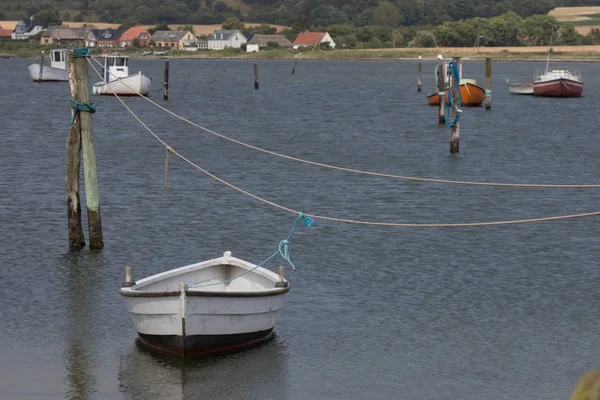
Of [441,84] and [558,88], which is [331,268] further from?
[558,88]

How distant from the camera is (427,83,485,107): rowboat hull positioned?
68750 millimetres

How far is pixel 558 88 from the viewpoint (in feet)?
269

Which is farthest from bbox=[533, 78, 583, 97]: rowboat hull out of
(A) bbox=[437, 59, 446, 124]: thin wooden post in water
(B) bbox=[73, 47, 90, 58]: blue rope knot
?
(B) bbox=[73, 47, 90, 58]: blue rope knot

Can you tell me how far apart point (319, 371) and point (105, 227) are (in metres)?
12.0

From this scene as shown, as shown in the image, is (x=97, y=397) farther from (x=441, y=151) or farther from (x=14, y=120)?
(x=14, y=120)

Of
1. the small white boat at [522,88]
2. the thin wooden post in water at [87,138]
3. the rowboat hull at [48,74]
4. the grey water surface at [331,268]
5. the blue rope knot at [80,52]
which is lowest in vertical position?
the grey water surface at [331,268]

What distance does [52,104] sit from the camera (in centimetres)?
7925

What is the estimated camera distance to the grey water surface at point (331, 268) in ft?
55.0

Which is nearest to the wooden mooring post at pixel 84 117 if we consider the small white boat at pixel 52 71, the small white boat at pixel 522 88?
the small white boat at pixel 522 88

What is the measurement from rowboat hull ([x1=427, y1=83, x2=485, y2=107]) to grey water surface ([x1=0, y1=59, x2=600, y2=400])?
18.1 m

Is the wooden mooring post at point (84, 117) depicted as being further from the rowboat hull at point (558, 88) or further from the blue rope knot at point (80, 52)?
the rowboat hull at point (558, 88)

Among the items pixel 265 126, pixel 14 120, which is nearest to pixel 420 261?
pixel 265 126

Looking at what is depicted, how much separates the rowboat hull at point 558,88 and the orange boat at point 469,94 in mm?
11937

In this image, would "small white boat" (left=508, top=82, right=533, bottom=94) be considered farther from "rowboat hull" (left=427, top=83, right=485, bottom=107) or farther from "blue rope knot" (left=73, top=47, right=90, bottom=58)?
"blue rope knot" (left=73, top=47, right=90, bottom=58)
